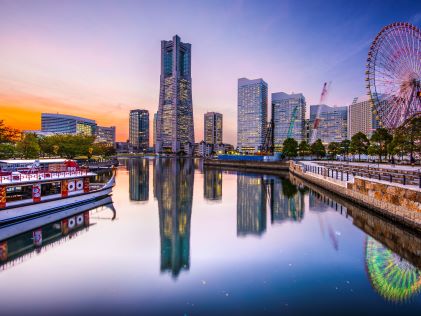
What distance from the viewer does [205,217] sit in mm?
31406

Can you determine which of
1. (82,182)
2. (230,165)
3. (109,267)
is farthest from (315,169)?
(230,165)

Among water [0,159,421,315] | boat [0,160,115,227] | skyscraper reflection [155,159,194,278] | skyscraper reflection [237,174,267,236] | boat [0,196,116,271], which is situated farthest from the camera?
skyscraper reflection [237,174,267,236]

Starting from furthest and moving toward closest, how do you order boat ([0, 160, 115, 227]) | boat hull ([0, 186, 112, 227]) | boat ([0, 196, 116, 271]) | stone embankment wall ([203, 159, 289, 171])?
stone embankment wall ([203, 159, 289, 171]) → boat ([0, 160, 115, 227]) → boat hull ([0, 186, 112, 227]) → boat ([0, 196, 116, 271])

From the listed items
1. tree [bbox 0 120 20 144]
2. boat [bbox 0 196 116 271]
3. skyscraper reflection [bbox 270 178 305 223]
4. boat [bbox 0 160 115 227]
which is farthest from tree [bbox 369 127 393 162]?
tree [bbox 0 120 20 144]

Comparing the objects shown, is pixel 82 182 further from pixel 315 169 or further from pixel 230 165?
pixel 230 165

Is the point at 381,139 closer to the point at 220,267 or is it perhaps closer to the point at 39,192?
the point at 220,267

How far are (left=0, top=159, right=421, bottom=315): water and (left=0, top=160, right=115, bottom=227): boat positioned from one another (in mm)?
3951

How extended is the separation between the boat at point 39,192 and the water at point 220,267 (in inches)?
156

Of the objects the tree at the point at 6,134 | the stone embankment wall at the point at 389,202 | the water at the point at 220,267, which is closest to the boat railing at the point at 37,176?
the water at the point at 220,267

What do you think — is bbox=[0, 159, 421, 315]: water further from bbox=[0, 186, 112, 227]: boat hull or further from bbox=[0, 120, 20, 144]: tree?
bbox=[0, 120, 20, 144]: tree

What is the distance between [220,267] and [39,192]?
78.1 ft

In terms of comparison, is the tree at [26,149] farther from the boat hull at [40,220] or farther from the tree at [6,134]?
the boat hull at [40,220]

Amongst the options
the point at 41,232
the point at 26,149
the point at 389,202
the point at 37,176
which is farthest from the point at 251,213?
the point at 26,149

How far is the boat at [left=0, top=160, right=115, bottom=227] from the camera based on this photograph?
2597 cm
